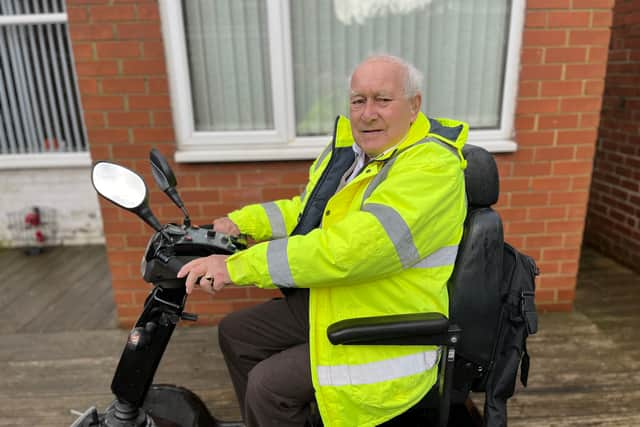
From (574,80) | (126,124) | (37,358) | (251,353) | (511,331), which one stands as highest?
(574,80)

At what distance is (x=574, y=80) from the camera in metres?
2.72

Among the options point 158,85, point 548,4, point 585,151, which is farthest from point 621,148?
point 158,85

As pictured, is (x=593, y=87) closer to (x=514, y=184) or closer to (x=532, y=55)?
(x=532, y=55)

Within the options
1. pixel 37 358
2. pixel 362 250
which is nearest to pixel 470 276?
pixel 362 250

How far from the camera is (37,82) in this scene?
14.4ft

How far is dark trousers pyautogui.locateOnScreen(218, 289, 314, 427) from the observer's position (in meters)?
1.48

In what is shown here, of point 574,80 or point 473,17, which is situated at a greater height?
point 473,17

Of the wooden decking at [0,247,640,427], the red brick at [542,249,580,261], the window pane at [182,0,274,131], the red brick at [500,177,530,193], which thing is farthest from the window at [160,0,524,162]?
the wooden decking at [0,247,640,427]

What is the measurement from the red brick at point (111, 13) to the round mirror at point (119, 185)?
1.51 metres

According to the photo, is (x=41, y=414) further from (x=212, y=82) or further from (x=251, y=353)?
(x=212, y=82)

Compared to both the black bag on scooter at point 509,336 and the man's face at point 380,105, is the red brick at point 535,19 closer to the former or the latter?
the man's face at point 380,105

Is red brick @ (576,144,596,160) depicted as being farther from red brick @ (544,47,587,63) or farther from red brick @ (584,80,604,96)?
red brick @ (544,47,587,63)

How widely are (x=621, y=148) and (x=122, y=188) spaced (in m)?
3.85

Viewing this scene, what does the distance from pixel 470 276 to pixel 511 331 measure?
258 mm
